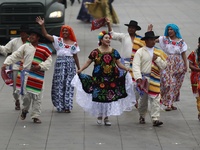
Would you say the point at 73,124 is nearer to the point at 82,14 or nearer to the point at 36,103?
the point at 36,103

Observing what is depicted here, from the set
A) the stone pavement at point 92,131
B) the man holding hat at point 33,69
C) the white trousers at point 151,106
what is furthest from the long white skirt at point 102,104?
the man holding hat at point 33,69

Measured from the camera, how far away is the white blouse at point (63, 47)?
12844 millimetres

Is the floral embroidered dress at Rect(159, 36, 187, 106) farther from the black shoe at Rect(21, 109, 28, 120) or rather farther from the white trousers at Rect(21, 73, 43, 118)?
the black shoe at Rect(21, 109, 28, 120)

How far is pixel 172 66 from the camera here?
1327cm

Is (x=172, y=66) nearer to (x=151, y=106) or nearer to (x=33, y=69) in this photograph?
(x=151, y=106)

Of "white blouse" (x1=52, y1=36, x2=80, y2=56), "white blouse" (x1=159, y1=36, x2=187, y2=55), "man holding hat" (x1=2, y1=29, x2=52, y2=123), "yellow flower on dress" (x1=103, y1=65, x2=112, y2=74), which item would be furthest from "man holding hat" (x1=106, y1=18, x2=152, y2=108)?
"man holding hat" (x1=2, y1=29, x2=52, y2=123)

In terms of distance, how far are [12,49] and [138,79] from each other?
2492 mm

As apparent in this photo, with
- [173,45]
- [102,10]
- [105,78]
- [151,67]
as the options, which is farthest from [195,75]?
[102,10]

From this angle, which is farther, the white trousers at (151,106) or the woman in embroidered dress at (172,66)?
the woman in embroidered dress at (172,66)

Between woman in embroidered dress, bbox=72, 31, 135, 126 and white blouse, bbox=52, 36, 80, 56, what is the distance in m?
0.93

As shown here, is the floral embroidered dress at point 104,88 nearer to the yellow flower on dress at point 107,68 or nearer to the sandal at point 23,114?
the yellow flower on dress at point 107,68

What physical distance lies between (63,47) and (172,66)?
6.57 feet

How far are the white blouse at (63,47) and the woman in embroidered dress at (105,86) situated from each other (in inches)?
36.6

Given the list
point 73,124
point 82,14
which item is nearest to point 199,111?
point 73,124
